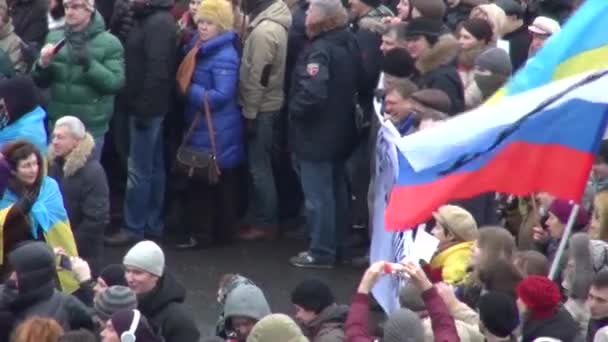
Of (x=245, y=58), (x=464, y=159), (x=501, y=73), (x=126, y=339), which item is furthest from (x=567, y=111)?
(x=245, y=58)

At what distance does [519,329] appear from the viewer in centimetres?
899

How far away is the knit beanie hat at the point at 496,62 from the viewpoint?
12383 mm

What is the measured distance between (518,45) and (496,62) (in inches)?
63.6

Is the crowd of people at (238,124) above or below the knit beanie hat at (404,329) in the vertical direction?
below

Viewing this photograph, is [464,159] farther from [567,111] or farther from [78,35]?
[78,35]

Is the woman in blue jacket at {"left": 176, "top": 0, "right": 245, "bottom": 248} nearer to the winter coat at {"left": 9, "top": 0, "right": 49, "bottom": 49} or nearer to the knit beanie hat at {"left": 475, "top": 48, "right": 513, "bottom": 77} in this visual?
the winter coat at {"left": 9, "top": 0, "right": 49, "bottom": 49}

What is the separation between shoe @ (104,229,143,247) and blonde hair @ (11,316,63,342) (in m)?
4.54

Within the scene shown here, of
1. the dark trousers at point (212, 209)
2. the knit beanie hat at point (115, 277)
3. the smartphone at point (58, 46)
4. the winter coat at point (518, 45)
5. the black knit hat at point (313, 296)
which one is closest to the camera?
the black knit hat at point (313, 296)

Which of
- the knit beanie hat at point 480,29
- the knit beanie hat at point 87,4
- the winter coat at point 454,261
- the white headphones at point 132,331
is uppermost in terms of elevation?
the knit beanie hat at point 87,4

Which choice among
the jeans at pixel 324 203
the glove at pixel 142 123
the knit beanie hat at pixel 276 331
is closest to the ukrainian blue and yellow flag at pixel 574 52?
the knit beanie hat at pixel 276 331

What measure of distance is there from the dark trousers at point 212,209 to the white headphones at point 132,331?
442cm

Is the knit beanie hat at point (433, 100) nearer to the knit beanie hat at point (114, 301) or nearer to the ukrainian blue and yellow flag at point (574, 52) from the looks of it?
the ukrainian blue and yellow flag at point (574, 52)

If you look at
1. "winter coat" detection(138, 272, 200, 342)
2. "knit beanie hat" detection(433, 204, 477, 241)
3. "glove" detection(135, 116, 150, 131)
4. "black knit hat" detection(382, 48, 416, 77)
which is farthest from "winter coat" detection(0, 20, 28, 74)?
"knit beanie hat" detection(433, 204, 477, 241)

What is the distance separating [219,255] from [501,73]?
2.46 meters
